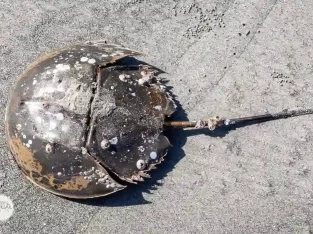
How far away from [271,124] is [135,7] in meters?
1.78

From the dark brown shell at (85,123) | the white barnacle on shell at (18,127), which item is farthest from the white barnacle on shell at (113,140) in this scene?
the white barnacle on shell at (18,127)

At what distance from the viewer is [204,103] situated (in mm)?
4609

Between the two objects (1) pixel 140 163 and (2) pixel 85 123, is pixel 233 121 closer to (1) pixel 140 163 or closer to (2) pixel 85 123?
(1) pixel 140 163

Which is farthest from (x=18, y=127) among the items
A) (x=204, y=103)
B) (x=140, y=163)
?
(x=204, y=103)

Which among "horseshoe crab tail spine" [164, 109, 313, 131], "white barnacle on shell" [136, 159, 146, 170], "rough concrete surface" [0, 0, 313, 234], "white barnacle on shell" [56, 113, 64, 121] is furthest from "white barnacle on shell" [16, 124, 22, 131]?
"horseshoe crab tail spine" [164, 109, 313, 131]

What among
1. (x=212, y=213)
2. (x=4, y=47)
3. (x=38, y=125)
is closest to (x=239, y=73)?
(x=212, y=213)

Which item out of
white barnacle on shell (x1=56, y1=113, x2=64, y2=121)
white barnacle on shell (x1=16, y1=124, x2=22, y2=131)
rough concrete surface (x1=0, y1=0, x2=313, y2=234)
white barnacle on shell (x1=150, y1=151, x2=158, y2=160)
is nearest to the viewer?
white barnacle on shell (x1=56, y1=113, x2=64, y2=121)

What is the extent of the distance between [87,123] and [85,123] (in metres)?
0.02

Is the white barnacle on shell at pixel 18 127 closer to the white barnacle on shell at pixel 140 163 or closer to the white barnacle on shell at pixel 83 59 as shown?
the white barnacle on shell at pixel 83 59

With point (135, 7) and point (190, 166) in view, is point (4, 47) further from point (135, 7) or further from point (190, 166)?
point (190, 166)

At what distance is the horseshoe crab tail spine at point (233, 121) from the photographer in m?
4.35

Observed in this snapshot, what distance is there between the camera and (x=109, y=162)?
13.6ft

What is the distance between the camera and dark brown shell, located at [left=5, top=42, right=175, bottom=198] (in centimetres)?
406

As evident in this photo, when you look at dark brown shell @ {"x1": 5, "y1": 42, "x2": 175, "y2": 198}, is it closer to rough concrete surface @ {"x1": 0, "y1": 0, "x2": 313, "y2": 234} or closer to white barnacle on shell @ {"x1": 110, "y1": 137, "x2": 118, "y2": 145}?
white barnacle on shell @ {"x1": 110, "y1": 137, "x2": 118, "y2": 145}
